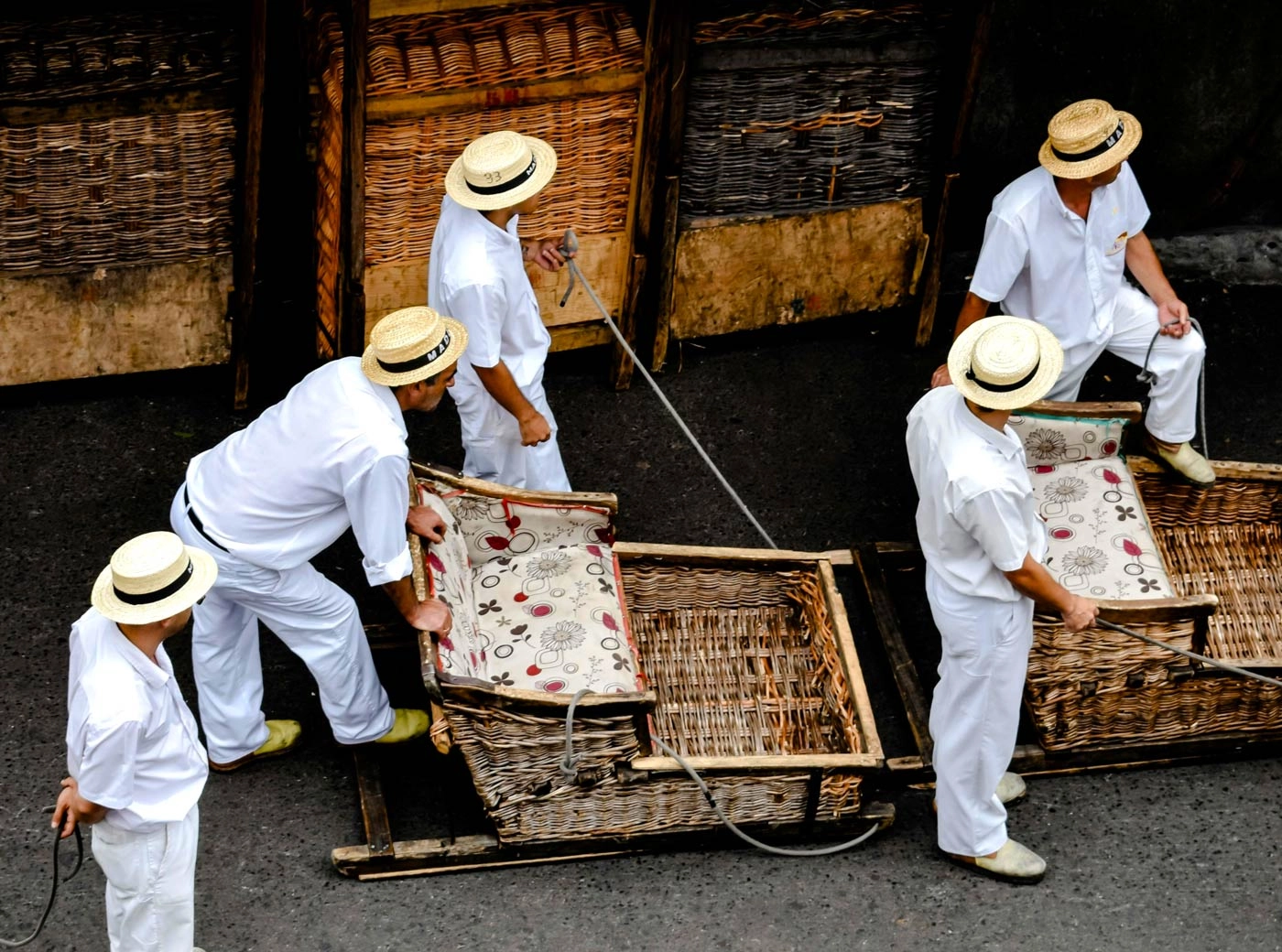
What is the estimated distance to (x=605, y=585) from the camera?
605 centimetres

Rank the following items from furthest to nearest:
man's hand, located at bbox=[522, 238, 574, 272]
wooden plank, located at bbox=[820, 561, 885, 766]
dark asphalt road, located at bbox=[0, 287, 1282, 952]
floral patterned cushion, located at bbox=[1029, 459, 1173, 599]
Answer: man's hand, located at bbox=[522, 238, 574, 272]
floral patterned cushion, located at bbox=[1029, 459, 1173, 599]
wooden plank, located at bbox=[820, 561, 885, 766]
dark asphalt road, located at bbox=[0, 287, 1282, 952]

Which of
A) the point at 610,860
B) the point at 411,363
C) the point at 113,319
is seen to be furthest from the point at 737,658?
the point at 113,319

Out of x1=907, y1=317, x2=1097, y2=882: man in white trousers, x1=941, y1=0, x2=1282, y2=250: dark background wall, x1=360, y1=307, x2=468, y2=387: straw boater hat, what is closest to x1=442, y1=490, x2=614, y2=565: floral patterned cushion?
x1=360, y1=307, x2=468, y2=387: straw boater hat

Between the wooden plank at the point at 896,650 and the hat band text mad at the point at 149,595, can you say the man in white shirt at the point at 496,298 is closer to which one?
the wooden plank at the point at 896,650

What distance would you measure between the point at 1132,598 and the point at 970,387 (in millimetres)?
1419

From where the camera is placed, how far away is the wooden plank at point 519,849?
5.59 meters

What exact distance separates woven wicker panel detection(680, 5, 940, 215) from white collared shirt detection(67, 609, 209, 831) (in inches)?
142

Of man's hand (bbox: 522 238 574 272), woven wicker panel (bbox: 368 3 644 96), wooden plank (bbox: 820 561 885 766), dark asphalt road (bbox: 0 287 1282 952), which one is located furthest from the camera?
man's hand (bbox: 522 238 574 272)

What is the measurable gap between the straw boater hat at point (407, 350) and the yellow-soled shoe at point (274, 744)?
1.53m

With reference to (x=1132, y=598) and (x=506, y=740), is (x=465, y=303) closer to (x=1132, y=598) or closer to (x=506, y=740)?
(x=506, y=740)

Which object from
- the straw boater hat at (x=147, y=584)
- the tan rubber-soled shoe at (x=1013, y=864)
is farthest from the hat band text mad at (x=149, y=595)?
the tan rubber-soled shoe at (x=1013, y=864)

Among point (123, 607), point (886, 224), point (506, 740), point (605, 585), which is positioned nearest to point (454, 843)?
point (506, 740)

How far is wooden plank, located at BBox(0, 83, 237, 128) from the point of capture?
633 cm

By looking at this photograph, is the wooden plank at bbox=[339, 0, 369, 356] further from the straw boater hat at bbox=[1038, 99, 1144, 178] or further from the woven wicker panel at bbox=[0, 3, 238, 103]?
the straw boater hat at bbox=[1038, 99, 1144, 178]
